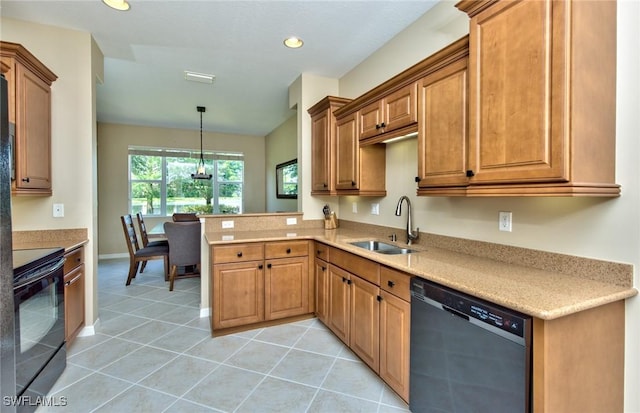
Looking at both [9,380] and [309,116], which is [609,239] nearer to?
[9,380]

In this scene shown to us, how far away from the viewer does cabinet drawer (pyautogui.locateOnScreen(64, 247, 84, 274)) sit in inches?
90.8

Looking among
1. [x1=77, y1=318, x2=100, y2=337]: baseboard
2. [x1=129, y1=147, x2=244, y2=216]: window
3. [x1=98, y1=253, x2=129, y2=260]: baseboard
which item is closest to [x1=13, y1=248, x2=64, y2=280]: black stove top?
[x1=77, y1=318, x2=100, y2=337]: baseboard

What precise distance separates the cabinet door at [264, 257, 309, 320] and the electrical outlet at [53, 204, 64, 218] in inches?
73.3

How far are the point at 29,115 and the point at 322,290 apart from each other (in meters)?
2.75

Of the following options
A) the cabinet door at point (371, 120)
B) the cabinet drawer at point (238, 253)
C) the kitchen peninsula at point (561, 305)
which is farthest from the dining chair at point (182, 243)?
the kitchen peninsula at point (561, 305)

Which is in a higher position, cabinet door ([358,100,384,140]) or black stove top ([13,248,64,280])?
cabinet door ([358,100,384,140])

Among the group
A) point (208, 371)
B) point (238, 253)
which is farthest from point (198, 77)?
point (208, 371)

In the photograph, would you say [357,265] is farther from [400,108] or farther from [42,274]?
[42,274]

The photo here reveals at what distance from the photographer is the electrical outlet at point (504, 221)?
1773mm

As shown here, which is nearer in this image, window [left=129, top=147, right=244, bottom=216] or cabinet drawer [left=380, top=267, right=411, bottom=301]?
cabinet drawer [left=380, top=267, right=411, bottom=301]

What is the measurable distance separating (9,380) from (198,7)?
98.7 inches

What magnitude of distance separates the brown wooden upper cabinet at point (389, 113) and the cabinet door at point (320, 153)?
1.94ft

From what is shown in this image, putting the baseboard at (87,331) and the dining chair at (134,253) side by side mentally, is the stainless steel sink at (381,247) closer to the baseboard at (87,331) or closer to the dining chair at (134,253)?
the baseboard at (87,331)

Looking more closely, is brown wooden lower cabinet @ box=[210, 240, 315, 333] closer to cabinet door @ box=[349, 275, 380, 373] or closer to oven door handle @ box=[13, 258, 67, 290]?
cabinet door @ box=[349, 275, 380, 373]
